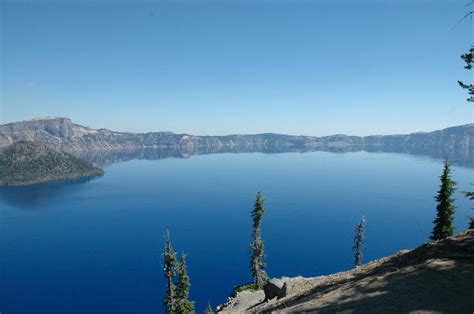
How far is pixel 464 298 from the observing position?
59.1ft

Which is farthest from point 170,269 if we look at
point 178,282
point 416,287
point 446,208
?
point 446,208

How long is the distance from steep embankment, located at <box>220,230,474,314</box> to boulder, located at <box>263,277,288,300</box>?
6.42 m

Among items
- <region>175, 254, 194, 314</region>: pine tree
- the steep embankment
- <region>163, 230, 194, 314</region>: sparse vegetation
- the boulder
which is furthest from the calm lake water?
the steep embankment

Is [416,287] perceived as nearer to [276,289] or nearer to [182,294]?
[276,289]

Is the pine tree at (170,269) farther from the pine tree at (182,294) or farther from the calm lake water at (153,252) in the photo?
the calm lake water at (153,252)

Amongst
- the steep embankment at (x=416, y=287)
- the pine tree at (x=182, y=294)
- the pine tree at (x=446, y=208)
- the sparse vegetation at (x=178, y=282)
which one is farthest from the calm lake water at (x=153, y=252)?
the steep embankment at (x=416, y=287)

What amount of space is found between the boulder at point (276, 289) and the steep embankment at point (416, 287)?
6421mm

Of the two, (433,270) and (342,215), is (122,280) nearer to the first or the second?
(433,270)

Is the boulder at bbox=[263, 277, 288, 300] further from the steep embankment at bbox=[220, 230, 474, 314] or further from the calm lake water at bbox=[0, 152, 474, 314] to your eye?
the calm lake water at bbox=[0, 152, 474, 314]

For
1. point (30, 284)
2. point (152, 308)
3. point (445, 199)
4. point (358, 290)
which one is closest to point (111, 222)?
point (30, 284)

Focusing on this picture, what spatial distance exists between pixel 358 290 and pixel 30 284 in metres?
129

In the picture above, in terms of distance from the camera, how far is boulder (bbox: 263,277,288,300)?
33.2m

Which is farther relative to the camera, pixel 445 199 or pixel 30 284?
pixel 30 284

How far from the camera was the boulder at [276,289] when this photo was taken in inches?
1308
